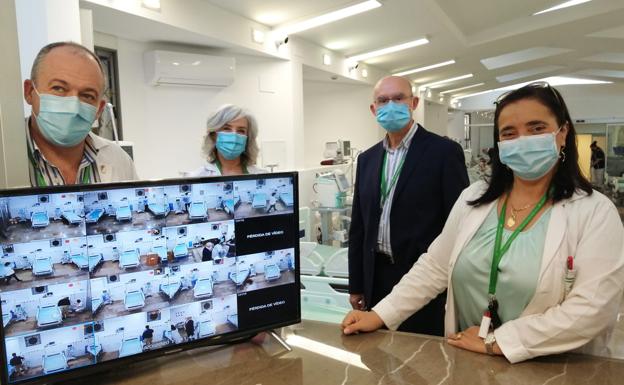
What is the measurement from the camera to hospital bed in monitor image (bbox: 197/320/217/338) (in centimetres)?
106

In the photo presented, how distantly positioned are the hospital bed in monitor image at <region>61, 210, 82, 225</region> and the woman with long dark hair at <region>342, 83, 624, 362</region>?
79 centimetres

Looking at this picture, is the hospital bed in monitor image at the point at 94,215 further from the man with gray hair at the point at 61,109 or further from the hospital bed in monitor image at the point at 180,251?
the man with gray hair at the point at 61,109

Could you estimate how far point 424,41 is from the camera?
6.37 metres

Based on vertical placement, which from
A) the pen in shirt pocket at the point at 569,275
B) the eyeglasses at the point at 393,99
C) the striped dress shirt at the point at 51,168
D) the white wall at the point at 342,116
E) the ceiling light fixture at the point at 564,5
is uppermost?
the ceiling light fixture at the point at 564,5

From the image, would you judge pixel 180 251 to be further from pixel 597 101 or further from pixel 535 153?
pixel 597 101

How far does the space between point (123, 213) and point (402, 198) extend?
1.35 metres

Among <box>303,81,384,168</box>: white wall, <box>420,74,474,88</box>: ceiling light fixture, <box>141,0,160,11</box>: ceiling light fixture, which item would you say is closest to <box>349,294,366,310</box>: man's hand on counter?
<box>141,0,160,11</box>: ceiling light fixture

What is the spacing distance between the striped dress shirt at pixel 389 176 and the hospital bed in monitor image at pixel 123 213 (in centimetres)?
132

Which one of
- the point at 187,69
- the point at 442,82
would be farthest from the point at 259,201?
the point at 442,82

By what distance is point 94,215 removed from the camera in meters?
0.91

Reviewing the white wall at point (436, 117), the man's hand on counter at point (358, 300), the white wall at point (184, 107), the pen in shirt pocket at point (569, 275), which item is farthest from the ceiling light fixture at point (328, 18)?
the white wall at point (436, 117)

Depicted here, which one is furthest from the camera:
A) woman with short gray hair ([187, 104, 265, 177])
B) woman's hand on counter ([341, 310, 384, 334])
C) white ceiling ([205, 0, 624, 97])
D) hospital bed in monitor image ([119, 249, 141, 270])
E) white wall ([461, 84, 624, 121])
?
white wall ([461, 84, 624, 121])

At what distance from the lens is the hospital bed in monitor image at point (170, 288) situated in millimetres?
1000

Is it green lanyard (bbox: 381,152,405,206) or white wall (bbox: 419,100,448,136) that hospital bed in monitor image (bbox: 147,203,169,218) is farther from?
white wall (bbox: 419,100,448,136)
